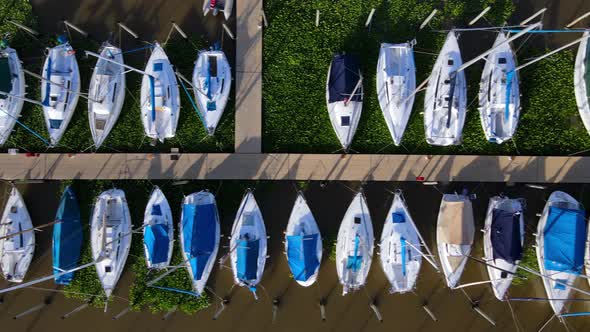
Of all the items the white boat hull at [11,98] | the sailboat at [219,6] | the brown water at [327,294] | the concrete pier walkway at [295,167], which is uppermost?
the sailboat at [219,6]

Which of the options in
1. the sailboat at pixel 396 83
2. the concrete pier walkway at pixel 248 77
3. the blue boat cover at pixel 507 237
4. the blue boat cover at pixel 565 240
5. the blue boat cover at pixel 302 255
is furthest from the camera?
the concrete pier walkway at pixel 248 77

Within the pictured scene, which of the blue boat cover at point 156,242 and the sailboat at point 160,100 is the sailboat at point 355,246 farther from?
the sailboat at point 160,100

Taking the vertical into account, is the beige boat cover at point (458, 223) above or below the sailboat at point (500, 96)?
below

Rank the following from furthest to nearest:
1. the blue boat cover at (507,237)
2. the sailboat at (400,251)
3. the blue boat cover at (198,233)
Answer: the sailboat at (400,251) → the blue boat cover at (198,233) → the blue boat cover at (507,237)

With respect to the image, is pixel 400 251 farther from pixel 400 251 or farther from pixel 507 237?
pixel 507 237

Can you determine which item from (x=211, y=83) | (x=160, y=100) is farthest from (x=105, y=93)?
(x=211, y=83)

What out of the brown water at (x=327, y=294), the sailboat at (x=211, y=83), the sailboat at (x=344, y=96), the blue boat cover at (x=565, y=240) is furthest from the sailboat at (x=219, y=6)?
the blue boat cover at (x=565, y=240)

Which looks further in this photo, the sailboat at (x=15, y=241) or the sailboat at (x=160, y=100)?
the sailboat at (x=160, y=100)
